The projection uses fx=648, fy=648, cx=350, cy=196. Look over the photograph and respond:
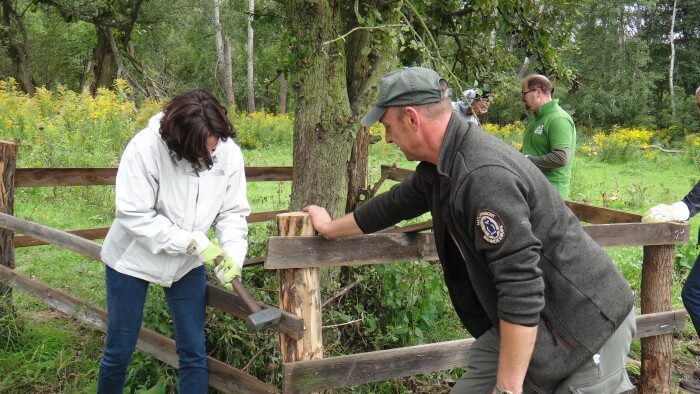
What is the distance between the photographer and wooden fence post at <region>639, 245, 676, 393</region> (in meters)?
3.99

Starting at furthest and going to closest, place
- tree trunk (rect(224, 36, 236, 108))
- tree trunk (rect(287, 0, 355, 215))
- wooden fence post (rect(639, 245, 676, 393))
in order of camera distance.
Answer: tree trunk (rect(224, 36, 236, 108)) → tree trunk (rect(287, 0, 355, 215)) → wooden fence post (rect(639, 245, 676, 393))

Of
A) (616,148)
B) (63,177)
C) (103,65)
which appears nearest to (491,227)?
(63,177)

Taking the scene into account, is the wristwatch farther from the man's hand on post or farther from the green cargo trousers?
the man's hand on post

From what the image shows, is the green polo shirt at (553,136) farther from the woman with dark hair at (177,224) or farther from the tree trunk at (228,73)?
the tree trunk at (228,73)

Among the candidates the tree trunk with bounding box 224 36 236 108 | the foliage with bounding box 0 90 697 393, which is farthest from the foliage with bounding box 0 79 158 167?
the tree trunk with bounding box 224 36 236 108

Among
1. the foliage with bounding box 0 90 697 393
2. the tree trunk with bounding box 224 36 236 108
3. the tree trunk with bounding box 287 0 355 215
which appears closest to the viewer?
the foliage with bounding box 0 90 697 393

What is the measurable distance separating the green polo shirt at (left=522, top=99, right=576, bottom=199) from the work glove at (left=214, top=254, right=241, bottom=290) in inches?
121

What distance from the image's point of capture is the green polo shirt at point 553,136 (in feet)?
16.9

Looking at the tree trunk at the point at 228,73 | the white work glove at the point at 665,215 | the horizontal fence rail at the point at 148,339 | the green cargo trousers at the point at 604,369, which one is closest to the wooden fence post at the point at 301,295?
the horizontal fence rail at the point at 148,339

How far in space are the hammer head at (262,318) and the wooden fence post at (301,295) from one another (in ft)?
0.41

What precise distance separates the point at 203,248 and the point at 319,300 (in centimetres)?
59

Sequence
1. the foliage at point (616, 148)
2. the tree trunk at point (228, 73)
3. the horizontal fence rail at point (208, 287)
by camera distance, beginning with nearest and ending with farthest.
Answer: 1. the horizontal fence rail at point (208, 287)
2. the foliage at point (616, 148)
3. the tree trunk at point (228, 73)

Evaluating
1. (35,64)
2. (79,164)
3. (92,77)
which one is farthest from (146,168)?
(35,64)

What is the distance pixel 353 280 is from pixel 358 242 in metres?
1.30
